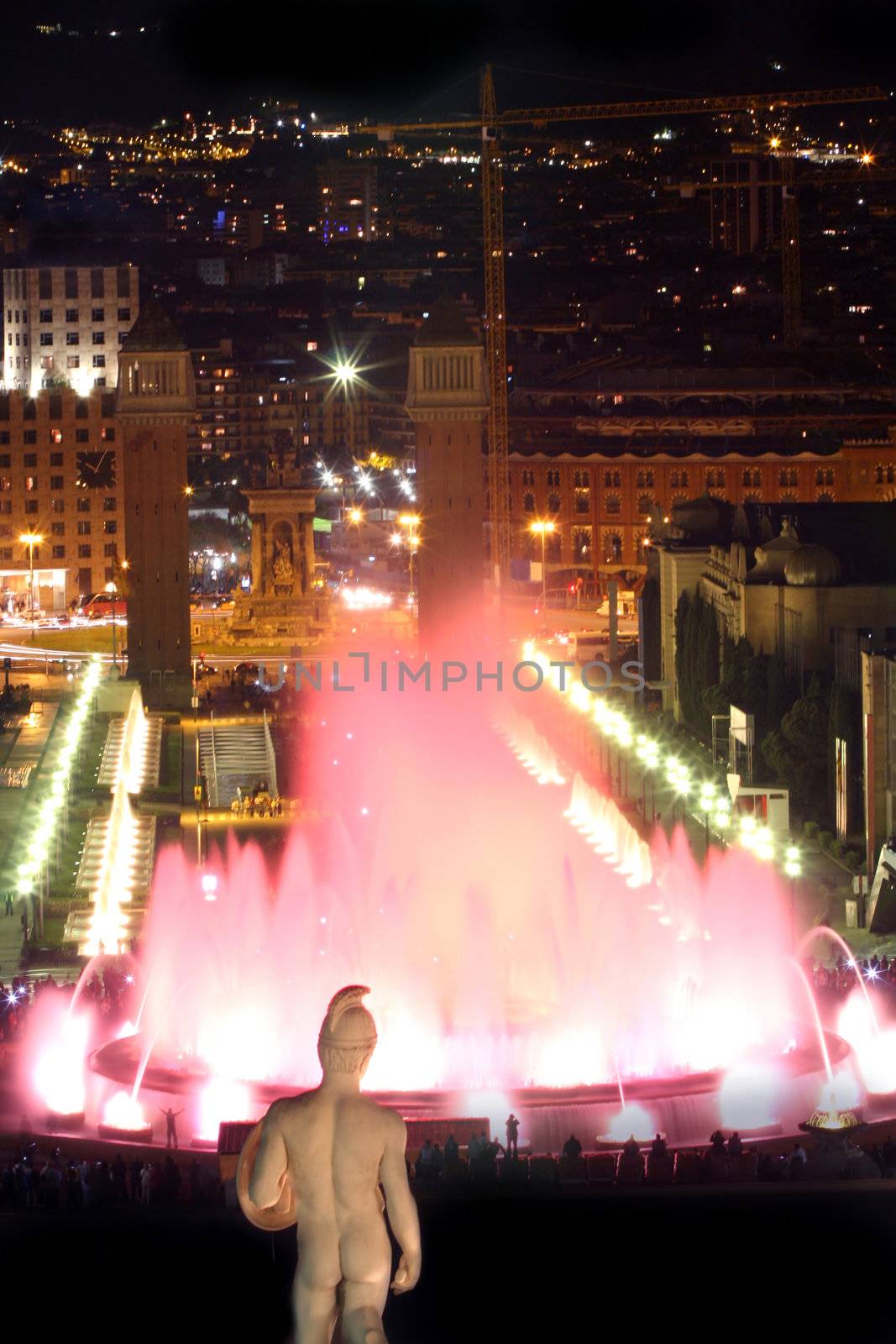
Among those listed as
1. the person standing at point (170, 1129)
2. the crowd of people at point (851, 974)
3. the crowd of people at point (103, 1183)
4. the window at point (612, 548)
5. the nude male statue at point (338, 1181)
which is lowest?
the person standing at point (170, 1129)

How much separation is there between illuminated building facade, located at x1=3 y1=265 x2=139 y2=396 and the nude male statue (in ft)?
269

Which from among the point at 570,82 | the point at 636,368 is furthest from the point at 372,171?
the point at 636,368

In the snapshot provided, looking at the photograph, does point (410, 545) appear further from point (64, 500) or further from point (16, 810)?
point (16, 810)

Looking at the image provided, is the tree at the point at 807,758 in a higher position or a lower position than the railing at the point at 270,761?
higher

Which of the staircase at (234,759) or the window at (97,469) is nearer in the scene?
the staircase at (234,759)

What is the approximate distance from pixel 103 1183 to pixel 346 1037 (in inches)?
417

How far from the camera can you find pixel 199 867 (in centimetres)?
4250

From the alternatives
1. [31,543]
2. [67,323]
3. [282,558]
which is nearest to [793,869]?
[282,558]

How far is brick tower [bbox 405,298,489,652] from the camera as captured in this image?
66188 millimetres

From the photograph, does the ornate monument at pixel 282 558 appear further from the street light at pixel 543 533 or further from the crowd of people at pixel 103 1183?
the crowd of people at pixel 103 1183

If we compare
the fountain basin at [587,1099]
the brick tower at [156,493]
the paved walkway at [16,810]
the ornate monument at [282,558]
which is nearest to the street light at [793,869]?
the fountain basin at [587,1099]

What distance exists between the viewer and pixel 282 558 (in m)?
79.1

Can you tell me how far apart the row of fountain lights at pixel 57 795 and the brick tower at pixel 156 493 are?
1.63 metres

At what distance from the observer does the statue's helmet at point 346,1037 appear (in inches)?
449
